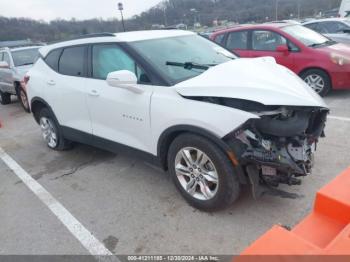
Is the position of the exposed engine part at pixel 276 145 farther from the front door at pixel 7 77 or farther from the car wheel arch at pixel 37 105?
the front door at pixel 7 77

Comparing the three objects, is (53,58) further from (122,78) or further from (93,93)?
(122,78)

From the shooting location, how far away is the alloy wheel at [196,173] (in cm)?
284

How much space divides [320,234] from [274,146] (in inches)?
43.2

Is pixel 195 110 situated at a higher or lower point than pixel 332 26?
lower

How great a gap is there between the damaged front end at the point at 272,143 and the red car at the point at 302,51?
406 centimetres

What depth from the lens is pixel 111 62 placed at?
3635 mm

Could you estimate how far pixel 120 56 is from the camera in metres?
3.47

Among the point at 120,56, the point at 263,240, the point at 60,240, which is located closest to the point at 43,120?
the point at 120,56

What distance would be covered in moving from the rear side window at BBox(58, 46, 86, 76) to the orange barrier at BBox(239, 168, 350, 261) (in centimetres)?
325

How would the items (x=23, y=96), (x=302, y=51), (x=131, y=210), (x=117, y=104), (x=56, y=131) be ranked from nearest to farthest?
(x=131, y=210), (x=117, y=104), (x=56, y=131), (x=302, y=51), (x=23, y=96)

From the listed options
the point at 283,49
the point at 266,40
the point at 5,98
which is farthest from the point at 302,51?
the point at 5,98

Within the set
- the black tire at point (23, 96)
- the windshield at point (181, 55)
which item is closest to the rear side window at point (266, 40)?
the windshield at point (181, 55)

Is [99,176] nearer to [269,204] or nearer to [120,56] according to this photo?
[120,56]

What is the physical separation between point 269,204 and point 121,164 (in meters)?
2.13
